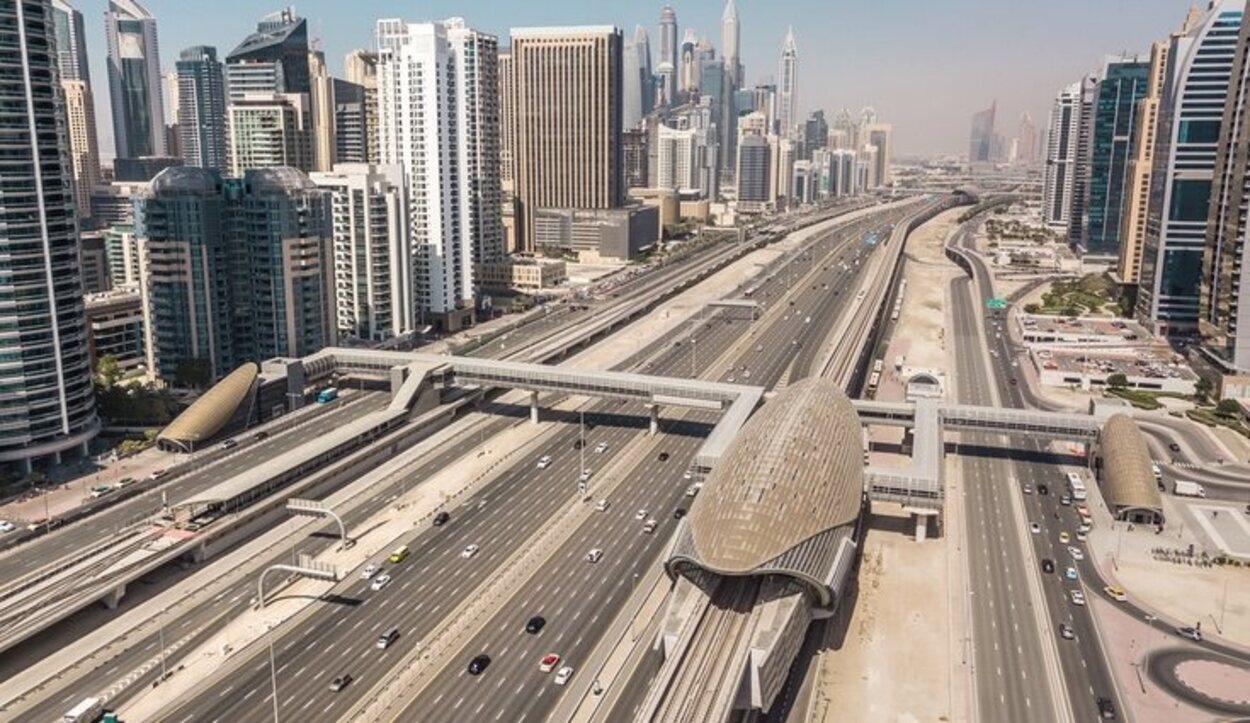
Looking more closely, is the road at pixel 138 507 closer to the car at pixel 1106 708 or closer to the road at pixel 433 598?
the road at pixel 433 598

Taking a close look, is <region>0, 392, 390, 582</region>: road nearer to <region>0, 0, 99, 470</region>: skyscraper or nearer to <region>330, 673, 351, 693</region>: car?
<region>0, 0, 99, 470</region>: skyscraper

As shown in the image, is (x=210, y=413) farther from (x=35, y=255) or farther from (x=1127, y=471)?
(x=1127, y=471)

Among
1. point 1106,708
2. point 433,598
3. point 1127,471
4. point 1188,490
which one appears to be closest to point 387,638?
point 433,598

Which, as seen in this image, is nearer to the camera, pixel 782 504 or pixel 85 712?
pixel 85 712

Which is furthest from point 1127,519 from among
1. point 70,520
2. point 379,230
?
point 379,230

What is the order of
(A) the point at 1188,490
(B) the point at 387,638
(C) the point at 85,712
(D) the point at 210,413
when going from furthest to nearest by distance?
(D) the point at 210,413, (A) the point at 1188,490, (B) the point at 387,638, (C) the point at 85,712

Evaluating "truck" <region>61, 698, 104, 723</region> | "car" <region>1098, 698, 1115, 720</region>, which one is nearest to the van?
"truck" <region>61, 698, 104, 723</region>

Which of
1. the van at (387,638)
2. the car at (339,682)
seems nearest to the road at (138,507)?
the van at (387,638)
